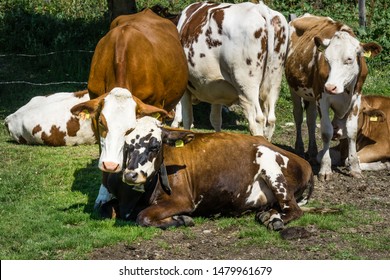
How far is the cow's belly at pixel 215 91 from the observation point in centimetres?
1294

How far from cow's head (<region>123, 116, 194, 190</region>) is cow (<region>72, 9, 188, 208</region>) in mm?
84

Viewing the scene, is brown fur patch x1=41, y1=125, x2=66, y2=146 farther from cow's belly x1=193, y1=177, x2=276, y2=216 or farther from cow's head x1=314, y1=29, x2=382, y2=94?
cow's belly x1=193, y1=177, x2=276, y2=216

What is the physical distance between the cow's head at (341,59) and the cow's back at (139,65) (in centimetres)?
193

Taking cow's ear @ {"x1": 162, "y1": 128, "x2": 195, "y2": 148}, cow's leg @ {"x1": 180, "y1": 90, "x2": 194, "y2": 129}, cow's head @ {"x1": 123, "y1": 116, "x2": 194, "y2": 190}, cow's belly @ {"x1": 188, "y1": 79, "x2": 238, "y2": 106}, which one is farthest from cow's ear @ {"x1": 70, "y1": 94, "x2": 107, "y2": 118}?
cow's leg @ {"x1": 180, "y1": 90, "x2": 194, "y2": 129}

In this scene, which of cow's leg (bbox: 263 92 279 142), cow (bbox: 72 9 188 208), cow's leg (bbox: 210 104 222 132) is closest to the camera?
cow (bbox: 72 9 188 208)

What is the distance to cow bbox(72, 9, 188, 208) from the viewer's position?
9.16 metres

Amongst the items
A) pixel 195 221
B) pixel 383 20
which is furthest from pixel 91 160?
pixel 383 20

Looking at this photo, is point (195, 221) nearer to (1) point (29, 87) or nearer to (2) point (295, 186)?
(2) point (295, 186)

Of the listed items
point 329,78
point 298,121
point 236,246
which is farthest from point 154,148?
point 298,121

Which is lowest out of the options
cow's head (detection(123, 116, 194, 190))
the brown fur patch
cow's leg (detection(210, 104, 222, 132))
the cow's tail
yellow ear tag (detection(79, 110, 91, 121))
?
the brown fur patch

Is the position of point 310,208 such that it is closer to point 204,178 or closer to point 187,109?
point 204,178

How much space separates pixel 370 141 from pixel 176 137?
4.71m

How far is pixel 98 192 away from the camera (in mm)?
10969

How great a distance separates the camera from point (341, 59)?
1205 cm
